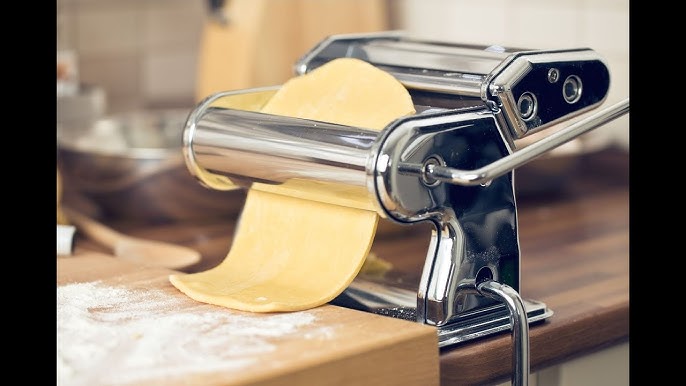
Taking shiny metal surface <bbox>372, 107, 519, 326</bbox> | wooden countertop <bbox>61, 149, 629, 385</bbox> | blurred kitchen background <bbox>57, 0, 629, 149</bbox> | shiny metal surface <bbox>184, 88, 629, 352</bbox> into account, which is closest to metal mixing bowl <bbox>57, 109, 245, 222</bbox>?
wooden countertop <bbox>61, 149, 629, 385</bbox>

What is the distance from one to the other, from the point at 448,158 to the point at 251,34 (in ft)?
3.41

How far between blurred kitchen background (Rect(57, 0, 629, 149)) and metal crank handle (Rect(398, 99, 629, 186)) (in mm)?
689

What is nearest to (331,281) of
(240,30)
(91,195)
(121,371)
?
(121,371)

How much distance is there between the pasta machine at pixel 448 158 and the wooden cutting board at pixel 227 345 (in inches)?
2.7

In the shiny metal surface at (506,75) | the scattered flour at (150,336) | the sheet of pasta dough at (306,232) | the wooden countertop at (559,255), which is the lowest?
the wooden countertop at (559,255)

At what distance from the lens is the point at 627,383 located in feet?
3.89

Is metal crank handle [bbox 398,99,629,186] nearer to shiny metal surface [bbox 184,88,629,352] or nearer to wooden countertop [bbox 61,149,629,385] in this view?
shiny metal surface [bbox 184,88,629,352]

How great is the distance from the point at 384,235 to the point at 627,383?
42cm

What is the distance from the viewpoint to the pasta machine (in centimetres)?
93

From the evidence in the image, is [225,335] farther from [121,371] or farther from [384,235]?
[384,235]

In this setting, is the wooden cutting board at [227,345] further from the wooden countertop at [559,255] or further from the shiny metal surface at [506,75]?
the shiny metal surface at [506,75]

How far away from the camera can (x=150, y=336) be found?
0.92m

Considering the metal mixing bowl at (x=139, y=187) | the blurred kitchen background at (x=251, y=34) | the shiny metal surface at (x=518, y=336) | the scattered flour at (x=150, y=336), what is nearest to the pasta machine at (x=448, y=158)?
the shiny metal surface at (x=518, y=336)

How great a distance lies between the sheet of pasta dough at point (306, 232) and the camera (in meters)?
1.01
